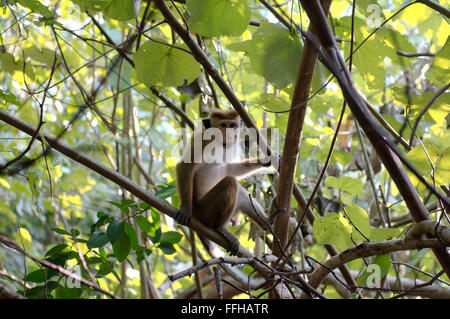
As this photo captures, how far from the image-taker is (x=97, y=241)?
361cm

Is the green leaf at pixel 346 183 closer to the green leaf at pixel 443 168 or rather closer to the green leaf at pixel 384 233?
the green leaf at pixel 384 233

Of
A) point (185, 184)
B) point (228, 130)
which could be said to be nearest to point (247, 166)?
point (228, 130)

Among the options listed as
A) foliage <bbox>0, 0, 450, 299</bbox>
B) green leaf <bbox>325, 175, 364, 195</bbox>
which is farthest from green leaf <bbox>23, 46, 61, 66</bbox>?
green leaf <bbox>325, 175, 364, 195</bbox>

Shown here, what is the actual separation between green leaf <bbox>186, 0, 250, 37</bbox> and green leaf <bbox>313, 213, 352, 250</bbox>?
1.44 meters

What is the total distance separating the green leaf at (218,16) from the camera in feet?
8.86

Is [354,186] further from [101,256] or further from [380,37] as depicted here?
[101,256]

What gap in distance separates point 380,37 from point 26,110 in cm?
532

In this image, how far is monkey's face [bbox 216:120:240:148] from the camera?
4.89 m

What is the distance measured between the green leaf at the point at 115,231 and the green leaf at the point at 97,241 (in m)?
0.14

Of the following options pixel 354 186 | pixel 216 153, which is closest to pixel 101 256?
pixel 216 153

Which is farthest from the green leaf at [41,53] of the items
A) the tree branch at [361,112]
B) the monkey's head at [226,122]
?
the tree branch at [361,112]

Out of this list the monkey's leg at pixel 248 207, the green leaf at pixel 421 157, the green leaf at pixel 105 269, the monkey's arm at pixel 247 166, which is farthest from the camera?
the monkey's arm at pixel 247 166

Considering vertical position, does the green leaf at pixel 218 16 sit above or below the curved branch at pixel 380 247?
above
